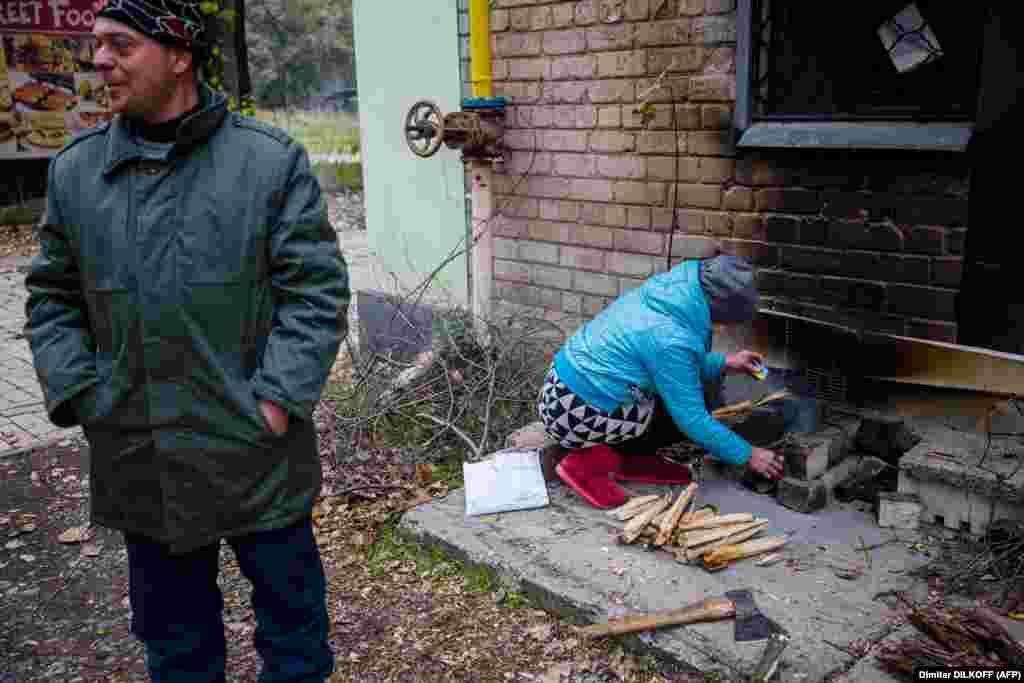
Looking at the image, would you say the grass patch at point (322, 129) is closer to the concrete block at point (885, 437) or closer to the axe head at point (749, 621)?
the concrete block at point (885, 437)

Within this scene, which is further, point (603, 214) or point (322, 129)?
point (322, 129)

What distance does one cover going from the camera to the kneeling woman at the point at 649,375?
3936 mm

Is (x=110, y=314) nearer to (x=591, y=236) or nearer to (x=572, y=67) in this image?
(x=591, y=236)

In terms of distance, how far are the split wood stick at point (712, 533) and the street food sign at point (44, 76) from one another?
13172 mm

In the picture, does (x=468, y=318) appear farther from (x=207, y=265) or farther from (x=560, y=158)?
(x=207, y=265)

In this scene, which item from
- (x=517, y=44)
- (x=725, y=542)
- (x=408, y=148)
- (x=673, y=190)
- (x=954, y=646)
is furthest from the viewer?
(x=408, y=148)

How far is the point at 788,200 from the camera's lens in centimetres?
451

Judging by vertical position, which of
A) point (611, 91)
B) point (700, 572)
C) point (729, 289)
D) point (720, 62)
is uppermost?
point (720, 62)

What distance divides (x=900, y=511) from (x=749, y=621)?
115cm

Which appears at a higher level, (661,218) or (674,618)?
(661,218)

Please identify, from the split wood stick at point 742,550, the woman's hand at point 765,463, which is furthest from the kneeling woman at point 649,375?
the split wood stick at point 742,550

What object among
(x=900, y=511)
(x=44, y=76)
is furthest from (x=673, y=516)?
(x=44, y=76)

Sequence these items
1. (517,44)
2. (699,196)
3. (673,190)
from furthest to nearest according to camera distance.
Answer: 1. (517,44)
2. (673,190)
3. (699,196)

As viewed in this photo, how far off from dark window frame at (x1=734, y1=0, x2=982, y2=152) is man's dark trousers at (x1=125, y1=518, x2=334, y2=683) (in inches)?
121
